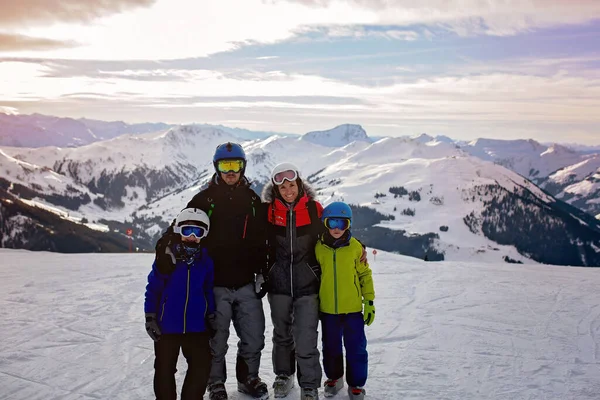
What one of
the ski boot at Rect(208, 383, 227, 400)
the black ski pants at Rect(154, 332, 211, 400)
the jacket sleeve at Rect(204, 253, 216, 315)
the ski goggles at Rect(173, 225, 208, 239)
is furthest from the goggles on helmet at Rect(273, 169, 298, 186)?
the ski boot at Rect(208, 383, 227, 400)

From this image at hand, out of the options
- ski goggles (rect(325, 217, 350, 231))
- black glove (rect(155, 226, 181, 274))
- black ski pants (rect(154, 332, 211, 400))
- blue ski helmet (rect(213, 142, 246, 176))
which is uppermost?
blue ski helmet (rect(213, 142, 246, 176))

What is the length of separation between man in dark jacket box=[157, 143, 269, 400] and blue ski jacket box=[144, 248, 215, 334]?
45cm

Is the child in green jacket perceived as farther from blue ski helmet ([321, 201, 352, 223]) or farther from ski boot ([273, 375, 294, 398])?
ski boot ([273, 375, 294, 398])

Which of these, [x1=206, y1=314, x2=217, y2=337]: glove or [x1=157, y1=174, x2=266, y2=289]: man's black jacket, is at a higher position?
[x1=157, y1=174, x2=266, y2=289]: man's black jacket

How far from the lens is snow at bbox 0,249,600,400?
6746 mm

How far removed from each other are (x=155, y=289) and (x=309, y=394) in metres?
2.45

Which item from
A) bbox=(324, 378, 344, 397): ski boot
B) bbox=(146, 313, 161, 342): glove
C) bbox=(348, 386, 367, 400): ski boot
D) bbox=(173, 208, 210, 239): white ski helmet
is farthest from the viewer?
bbox=(324, 378, 344, 397): ski boot

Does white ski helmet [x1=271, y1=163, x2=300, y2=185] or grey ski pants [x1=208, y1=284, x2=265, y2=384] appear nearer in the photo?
grey ski pants [x1=208, y1=284, x2=265, y2=384]

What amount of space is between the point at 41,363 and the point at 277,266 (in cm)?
421


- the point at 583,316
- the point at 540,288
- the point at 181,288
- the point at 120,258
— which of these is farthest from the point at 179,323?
the point at 120,258

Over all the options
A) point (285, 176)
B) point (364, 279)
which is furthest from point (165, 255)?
point (364, 279)

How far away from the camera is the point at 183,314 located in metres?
5.63

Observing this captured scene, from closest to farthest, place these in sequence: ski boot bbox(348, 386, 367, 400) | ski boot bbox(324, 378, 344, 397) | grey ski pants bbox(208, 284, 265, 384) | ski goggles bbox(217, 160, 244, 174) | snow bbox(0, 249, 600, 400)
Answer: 1. grey ski pants bbox(208, 284, 265, 384)
2. ski boot bbox(348, 386, 367, 400)
3. ski goggles bbox(217, 160, 244, 174)
4. ski boot bbox(324, 378, 344, 397)
5. snow bbox(0, 249, 600, 400)

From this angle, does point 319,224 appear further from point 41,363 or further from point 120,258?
point 120,258
